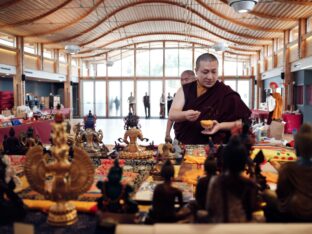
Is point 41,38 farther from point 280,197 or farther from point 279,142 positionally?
point 280,197

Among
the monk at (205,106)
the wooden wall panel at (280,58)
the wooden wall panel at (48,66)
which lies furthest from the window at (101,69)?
the monk at (205,106)

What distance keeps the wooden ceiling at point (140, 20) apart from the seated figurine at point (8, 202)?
8893 mm

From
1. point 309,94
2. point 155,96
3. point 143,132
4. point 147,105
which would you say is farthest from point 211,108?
point 155,96

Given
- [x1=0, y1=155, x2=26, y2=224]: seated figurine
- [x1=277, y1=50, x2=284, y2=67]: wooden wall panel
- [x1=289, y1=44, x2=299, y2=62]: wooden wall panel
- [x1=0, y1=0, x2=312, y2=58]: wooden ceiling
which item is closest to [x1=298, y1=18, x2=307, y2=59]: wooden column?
[x1=0, y1=0, x2=312, y2=58]: wooden ceiling

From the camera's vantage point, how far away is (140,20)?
13859mm

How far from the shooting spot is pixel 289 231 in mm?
774

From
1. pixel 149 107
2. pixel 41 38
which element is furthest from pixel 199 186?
pixel 149 107

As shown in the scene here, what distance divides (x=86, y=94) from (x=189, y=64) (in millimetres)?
6450

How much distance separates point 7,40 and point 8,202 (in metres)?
13.1

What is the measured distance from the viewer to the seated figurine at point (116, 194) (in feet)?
3.01

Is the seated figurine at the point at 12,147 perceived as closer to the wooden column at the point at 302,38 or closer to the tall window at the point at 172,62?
the wooden column at the point at 302,38

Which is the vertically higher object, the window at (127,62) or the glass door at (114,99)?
the window at (127,62)

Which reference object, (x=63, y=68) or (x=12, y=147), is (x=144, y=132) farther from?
(x=63, y=68)

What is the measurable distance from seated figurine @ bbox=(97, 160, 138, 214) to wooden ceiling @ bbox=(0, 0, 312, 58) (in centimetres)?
890
